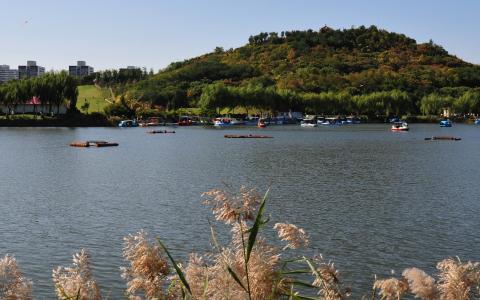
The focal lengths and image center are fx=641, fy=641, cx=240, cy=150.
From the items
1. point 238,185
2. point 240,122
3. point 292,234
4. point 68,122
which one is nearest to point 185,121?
point 240,122

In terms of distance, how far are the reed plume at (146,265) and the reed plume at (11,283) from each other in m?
0.96

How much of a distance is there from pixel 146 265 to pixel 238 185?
39937mm

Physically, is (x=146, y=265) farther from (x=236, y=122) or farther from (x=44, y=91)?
(x=236, y=122)

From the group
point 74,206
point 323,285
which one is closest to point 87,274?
point 323,285

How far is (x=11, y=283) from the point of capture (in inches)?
219

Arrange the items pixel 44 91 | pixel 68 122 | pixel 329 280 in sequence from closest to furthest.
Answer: pixel 329 280
pixel 44 91
pixel 68 122

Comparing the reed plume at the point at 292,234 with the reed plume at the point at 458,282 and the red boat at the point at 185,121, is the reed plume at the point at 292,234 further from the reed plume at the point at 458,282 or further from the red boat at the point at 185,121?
the red boat at the point at 185,121

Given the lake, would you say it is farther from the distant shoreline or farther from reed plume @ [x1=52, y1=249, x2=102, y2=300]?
the distant shoreline

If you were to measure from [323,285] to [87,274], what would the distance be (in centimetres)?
214

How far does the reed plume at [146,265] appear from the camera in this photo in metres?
5.80

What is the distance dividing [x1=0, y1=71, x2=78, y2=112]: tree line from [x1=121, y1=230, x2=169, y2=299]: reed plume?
459 ft

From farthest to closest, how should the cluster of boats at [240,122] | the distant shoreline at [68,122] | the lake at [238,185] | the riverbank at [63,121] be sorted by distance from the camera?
1. the cluster of boats at [240,122]
2. the riverbank at [63,121]
3. the distant shoreline at [68,122]
4. the lake at [238,185]

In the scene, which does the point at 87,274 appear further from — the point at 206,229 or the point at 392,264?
the point at 206,229

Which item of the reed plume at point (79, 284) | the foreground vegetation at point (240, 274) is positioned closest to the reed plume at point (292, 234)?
the foreground vegetation at point (240, 274)
